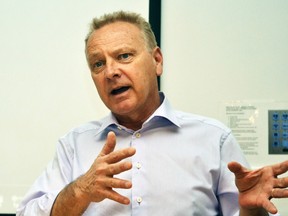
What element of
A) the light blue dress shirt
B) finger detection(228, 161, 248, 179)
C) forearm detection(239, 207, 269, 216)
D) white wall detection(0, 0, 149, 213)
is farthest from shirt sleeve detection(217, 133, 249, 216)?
white wall detection(0, 0, 149, 213)

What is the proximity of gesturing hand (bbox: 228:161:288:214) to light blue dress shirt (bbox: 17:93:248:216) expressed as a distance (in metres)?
0.25

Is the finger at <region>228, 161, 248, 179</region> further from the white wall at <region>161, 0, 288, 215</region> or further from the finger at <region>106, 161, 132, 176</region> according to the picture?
the white wall at <region>161, 0, 288, 215</region>

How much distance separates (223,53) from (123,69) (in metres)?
0.56

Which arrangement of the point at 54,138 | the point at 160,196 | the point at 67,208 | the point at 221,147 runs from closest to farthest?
the point at 67,208 < the point at 160,196 < the point at 221,147 < the point at 54,138

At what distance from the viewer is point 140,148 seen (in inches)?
50.8

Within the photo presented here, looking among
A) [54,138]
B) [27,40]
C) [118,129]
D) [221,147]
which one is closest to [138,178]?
[118,129]

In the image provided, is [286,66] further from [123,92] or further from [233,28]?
[123,92]

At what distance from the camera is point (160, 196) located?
121 cm

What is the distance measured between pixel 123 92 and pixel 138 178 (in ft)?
1.00

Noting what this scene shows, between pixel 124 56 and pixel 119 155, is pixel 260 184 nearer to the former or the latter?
pixel 119 155

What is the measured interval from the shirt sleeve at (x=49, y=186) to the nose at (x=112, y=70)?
347 millimetres

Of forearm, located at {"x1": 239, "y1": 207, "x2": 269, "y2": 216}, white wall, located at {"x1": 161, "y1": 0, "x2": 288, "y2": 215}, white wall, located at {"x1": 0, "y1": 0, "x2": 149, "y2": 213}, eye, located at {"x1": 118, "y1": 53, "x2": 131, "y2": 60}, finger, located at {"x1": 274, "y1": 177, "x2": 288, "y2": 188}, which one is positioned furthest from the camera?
white wall, located at {"x1": 0, "y1": 0, "x2": 149, "y2": 213}

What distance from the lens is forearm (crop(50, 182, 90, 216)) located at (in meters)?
1.06

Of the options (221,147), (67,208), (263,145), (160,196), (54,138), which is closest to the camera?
(67,208)
